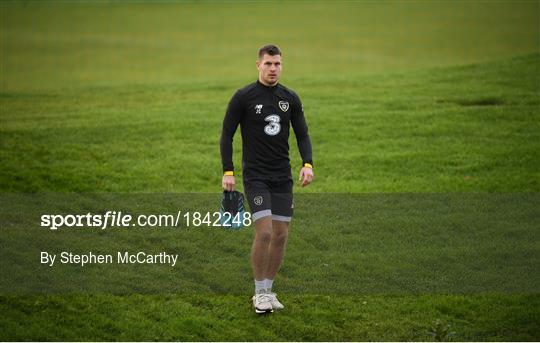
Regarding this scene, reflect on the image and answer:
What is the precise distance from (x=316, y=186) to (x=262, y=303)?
558cm

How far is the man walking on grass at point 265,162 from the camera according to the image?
28.0ft

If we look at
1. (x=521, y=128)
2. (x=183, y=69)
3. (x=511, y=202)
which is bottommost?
(x=511, y=202)

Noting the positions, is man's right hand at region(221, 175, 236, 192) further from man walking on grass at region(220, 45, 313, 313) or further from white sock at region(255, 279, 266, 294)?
white sock at region(255, 279, 266, 294)

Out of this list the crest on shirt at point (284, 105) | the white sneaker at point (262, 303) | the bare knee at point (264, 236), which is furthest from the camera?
the crest on shirt at point (284, 105)

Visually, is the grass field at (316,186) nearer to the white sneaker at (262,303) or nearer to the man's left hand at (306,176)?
the white sneaker at (262,303)

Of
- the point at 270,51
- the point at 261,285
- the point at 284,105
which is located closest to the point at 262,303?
the point at 261,285

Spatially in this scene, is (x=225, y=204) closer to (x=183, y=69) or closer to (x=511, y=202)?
(x=511, y=202)

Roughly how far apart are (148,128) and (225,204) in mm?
8831

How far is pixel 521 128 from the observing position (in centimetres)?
1691

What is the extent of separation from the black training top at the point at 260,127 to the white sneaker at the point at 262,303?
1.22 m

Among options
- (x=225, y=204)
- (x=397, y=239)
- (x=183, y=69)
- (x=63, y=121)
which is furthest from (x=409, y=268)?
(x=183, y=69)

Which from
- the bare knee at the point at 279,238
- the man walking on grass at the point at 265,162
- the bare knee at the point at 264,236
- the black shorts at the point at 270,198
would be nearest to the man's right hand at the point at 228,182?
the man walking on grass at the point at 265,162

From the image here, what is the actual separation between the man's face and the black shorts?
3.43 feet

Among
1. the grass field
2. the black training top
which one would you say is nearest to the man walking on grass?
the black training top
